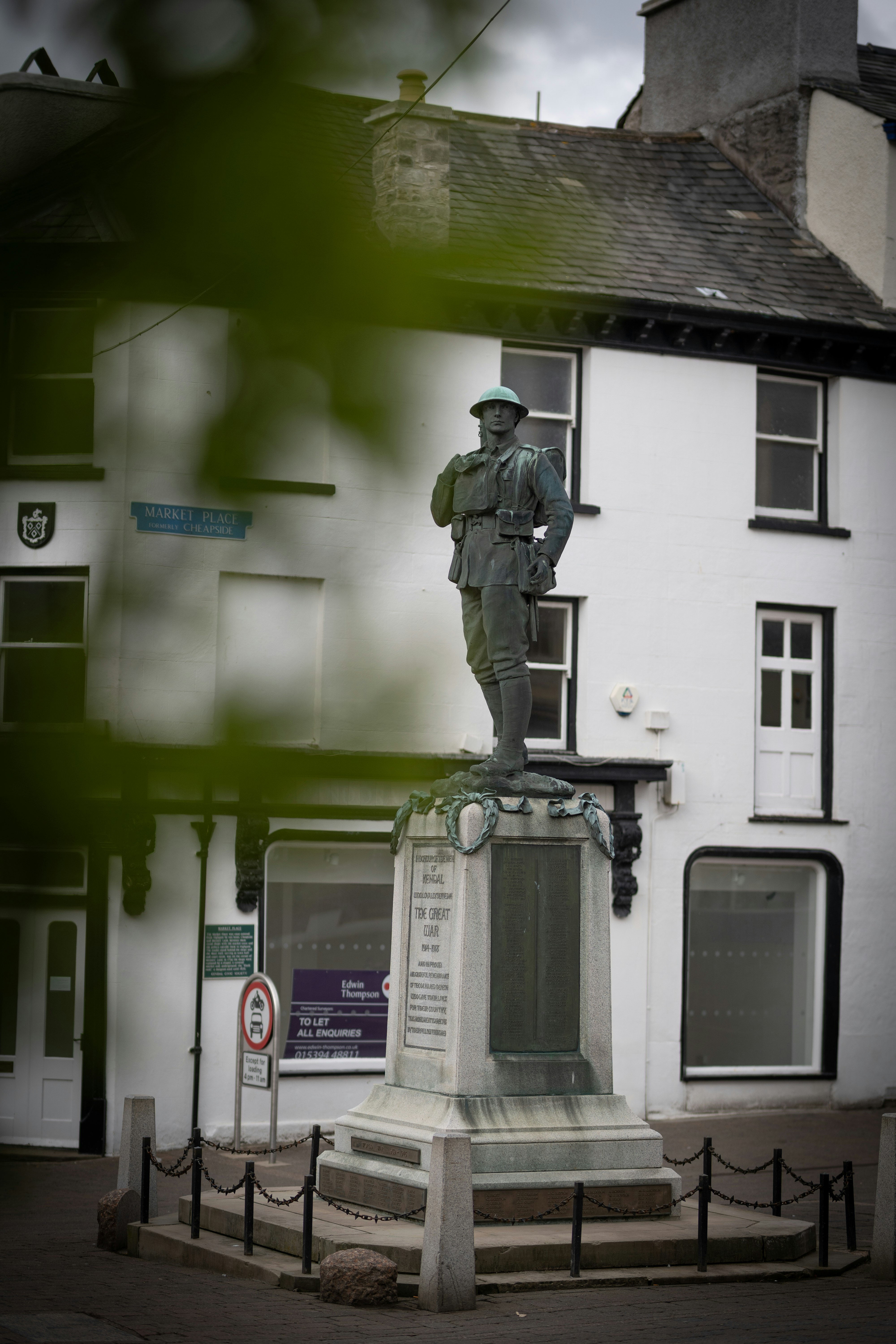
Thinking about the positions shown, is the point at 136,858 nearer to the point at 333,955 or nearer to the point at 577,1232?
the point at 577,1232

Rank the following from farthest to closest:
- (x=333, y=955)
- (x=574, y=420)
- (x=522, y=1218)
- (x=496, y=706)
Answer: (x=333, y=955) < (x=574, y=420) < (x=522, y=1218) < (x=496, y=706)

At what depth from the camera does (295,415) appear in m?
1.26

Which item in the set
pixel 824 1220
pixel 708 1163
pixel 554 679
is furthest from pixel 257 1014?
pixel 554 679

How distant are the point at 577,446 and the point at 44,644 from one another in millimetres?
15356

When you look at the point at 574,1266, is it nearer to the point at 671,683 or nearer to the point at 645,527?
the point at 671,683

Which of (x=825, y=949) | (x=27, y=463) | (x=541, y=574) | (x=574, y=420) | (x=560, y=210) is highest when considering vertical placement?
(x=574, y=420)

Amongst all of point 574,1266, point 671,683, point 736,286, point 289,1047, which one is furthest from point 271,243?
point 671,683

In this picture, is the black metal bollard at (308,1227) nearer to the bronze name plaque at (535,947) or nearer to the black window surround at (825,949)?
the bronze name plaque at (535,947)

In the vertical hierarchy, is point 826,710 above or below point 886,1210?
above

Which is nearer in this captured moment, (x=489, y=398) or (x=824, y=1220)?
(x=489, y=398)

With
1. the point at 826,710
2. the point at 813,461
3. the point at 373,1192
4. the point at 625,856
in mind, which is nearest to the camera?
the point at 373,1192

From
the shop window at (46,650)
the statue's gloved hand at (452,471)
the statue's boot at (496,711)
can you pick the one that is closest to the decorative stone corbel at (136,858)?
the shop window at (46,650)

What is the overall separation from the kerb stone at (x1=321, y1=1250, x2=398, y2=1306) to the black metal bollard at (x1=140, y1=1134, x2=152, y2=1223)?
7.96ft

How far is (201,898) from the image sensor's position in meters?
1.54
